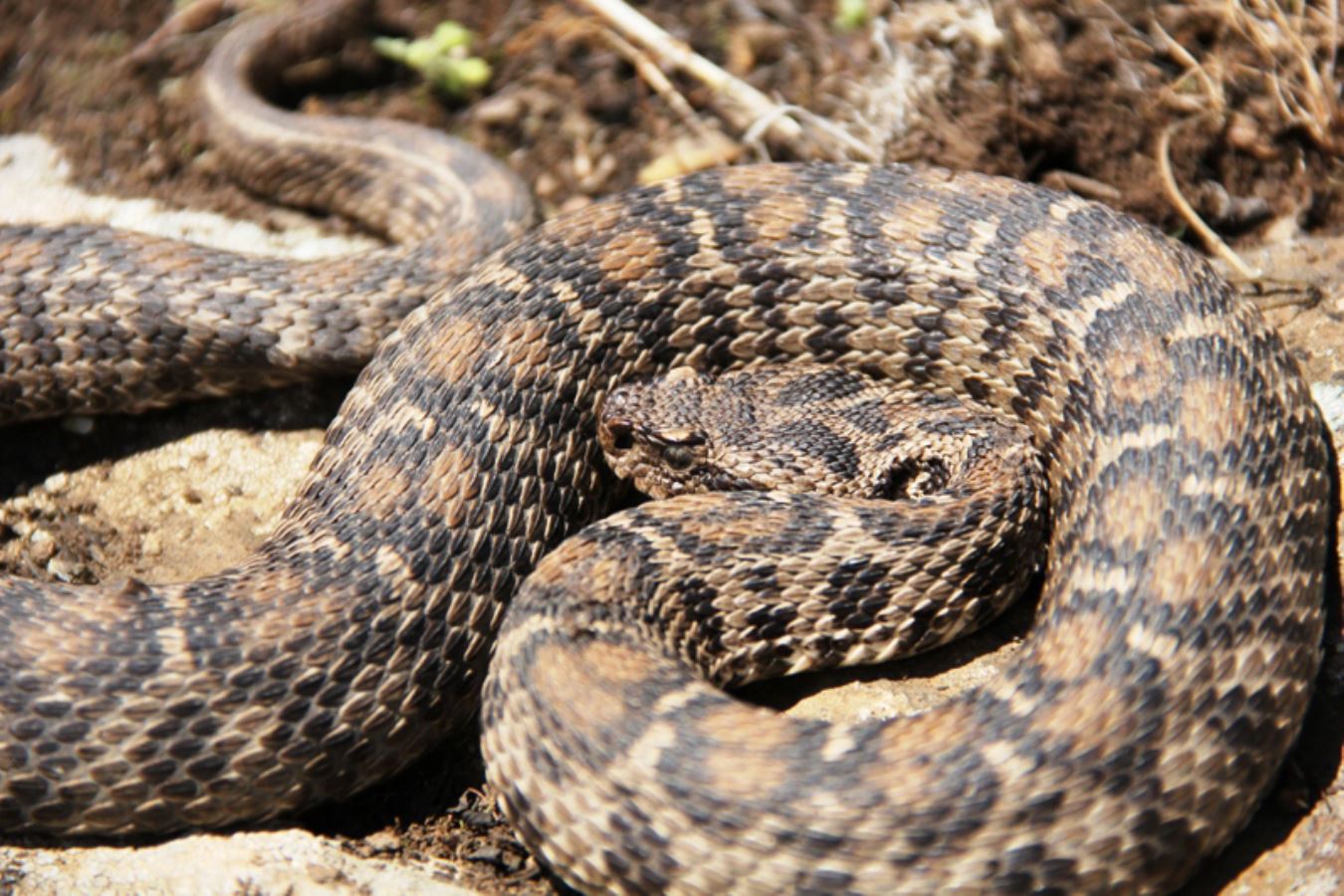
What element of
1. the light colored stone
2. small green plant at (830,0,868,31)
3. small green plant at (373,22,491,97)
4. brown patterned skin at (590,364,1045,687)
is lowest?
the light colored stone

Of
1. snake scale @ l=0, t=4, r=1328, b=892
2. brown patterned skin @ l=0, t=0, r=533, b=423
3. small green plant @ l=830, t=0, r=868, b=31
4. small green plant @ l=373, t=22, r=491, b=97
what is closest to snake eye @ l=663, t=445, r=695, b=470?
snake scale @ l=0, t=4, r=1328, b=892

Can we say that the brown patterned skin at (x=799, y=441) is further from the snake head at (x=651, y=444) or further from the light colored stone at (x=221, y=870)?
the light colored stone at (x=221, y=870)

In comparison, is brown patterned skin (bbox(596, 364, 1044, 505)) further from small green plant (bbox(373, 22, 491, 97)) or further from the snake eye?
small green plant (bbox(373, 22, 491, 97))

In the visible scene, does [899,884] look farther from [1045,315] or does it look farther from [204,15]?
[204,15]

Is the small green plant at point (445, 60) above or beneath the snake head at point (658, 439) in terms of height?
above

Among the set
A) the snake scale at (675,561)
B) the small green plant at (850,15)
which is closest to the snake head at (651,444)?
the snake scale at (675,561)

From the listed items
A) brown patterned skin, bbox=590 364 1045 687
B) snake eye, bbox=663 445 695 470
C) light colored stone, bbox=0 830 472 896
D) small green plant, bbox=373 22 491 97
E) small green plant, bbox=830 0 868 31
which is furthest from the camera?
small green plant, bbox=373 22 491 97
